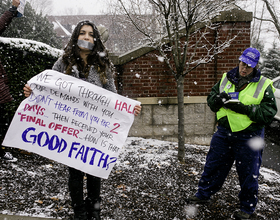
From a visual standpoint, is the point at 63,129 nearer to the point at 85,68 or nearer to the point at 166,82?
the point at 85,68

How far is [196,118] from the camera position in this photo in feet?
19.3

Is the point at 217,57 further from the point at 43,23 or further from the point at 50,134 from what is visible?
the point at 43,23

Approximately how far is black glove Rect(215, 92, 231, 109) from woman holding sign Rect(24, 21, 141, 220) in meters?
0.94

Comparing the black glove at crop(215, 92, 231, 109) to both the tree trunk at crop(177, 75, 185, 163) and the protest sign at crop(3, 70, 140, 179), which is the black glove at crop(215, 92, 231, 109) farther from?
the tree trunk at crop(177, 75, 185, 163)

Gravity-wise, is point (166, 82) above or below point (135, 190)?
above

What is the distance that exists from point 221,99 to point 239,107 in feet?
0.71

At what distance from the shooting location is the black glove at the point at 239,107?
2.49 m

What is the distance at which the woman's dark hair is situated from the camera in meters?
2.28

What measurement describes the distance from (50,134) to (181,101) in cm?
241

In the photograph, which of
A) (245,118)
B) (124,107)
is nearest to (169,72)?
(245,118)

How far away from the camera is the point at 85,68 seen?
7.79 ft

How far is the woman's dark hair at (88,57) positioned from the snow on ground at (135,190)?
1567 millimetres

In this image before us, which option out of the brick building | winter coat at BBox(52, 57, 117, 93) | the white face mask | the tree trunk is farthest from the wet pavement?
the white face mask

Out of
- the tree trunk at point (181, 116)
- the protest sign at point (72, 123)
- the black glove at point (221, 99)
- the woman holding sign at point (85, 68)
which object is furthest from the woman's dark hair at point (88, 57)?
the tree trunk at point (181, 116)
